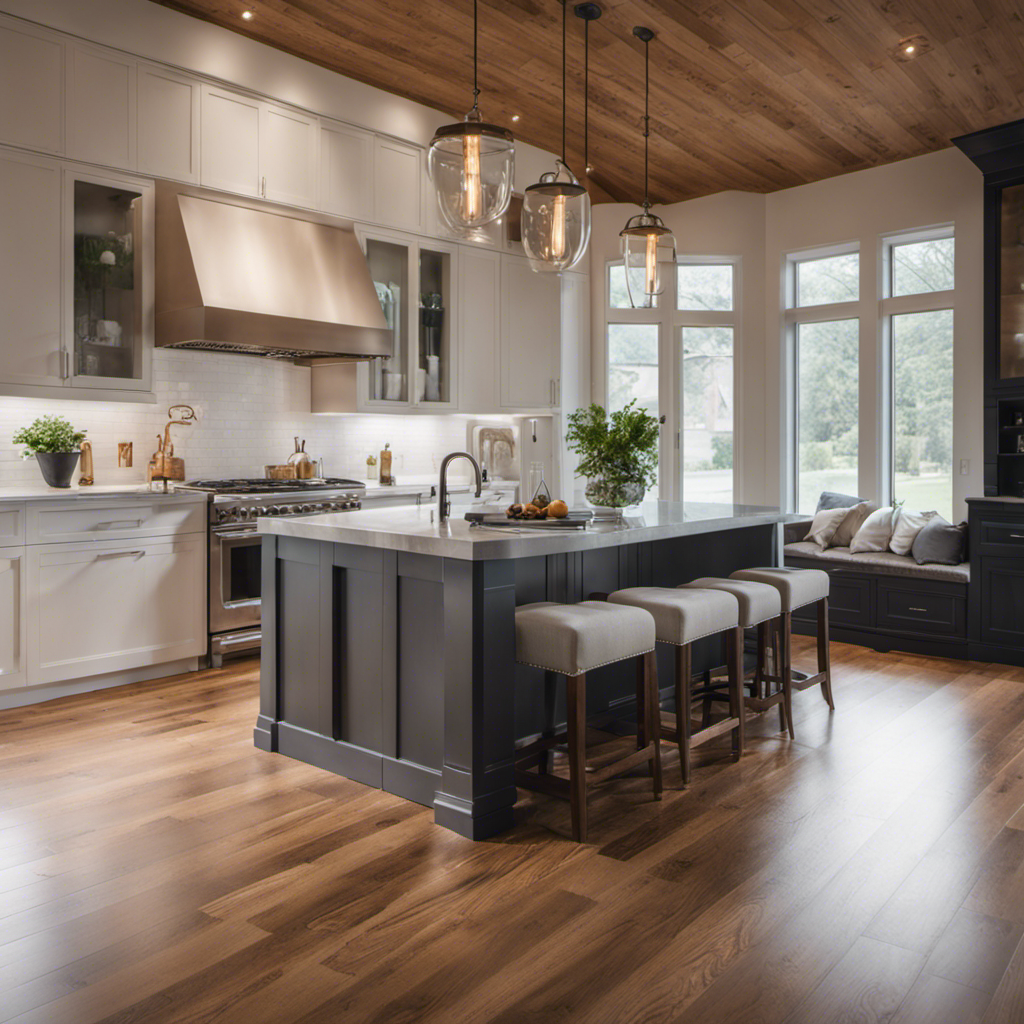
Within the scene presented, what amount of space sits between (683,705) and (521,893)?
1.01 meters

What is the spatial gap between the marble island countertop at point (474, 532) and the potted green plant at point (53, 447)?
1.67m

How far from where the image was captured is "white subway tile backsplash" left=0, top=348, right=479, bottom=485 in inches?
191

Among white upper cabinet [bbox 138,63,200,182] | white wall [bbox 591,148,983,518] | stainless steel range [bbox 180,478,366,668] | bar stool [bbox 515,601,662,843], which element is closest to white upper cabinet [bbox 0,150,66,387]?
white upper cabinet [bbox 138,63,200,182]

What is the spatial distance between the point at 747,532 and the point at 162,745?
284 centimetres

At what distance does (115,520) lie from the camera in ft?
14.5

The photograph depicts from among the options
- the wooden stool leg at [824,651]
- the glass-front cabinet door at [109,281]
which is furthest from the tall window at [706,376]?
the glass-front cabinet door at [109,281]

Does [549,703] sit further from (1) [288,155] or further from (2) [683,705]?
(1) [288,155]

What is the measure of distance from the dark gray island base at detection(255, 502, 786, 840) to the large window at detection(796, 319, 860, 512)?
337cm

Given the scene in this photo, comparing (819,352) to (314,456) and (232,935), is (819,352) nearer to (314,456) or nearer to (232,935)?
(314,456)

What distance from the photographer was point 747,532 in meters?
4.56

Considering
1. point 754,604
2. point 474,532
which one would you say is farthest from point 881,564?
point 474,532

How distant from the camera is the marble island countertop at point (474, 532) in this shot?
8.94 feet

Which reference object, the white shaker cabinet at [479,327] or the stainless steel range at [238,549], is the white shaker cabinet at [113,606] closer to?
the stainless steel range at [238,549]

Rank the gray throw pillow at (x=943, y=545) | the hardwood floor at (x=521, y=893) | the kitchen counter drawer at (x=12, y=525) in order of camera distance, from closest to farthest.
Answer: the hardwood floor at (x=521, y=893), the kitchen counter drawer at (x=12, y=525), the gray throw pillow at (x=943, y=545)
